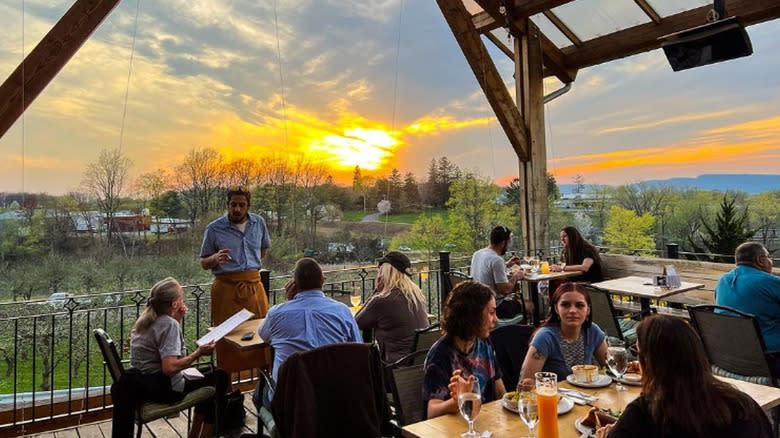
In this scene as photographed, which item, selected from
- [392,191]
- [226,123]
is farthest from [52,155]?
[392,191]

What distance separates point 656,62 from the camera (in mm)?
6926

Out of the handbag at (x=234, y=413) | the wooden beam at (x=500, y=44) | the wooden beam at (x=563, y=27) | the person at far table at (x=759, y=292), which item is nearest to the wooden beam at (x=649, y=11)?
the wooden beam at (x=563, y=27)

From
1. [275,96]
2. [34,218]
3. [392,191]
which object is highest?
[275,96]

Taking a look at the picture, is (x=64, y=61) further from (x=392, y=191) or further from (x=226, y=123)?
(x=392, y=191)

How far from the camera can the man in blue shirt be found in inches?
93.6

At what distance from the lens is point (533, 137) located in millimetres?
6750

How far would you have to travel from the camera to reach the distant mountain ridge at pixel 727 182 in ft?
21.0

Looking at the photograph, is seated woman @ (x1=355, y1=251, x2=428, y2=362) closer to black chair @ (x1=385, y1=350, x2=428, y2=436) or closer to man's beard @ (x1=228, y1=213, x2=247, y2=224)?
black chair @ (x1=385, y1=350, x2=428, y2=436)

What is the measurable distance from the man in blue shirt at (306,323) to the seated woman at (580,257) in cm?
385

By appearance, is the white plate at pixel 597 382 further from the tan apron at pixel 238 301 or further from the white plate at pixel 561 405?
the tan apron at pixel 238 301

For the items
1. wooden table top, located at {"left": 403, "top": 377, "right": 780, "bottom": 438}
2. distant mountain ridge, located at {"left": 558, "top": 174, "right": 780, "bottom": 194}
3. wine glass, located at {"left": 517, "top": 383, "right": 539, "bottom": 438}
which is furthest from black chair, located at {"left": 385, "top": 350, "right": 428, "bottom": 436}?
distant mountain ridge, located at {"left": 558, "top": 174, "right": 780, "bottom": 194}

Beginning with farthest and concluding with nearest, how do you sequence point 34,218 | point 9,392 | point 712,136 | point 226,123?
point 712,136 < point 226,123 < point 34,218 < point 9,392

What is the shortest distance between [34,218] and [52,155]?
2.00 feet

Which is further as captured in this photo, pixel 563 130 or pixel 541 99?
pixel 563 130
